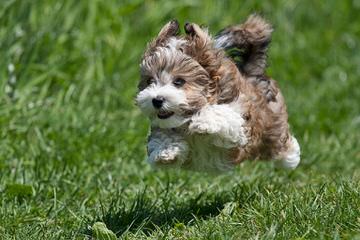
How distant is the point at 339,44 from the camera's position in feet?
36.4

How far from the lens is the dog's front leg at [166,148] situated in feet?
17.7

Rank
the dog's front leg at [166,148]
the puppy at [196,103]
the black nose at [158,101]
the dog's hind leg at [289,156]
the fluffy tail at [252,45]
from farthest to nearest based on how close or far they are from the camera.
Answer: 1. the dog's hind leg at [289,156]
2. the fluffy tail at [252,45]
3. the dog's front leg at [166,148]
4. the puppy at [196,103]
5. the black nose at [158,101]

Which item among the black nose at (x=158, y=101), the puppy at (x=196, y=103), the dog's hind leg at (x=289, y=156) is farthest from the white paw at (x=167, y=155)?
the dog's hind leg at (x=289, y=156)

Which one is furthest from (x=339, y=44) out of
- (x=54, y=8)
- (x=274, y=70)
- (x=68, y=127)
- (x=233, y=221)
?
(x=233, y=221)

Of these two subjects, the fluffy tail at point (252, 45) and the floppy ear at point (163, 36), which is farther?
the fluffy tail at point (252, 45)

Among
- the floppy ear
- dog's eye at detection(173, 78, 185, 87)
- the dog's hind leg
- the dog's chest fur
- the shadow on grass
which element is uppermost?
the floppy ear

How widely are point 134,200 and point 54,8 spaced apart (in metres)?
→ 3.49

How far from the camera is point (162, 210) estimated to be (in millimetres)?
6027

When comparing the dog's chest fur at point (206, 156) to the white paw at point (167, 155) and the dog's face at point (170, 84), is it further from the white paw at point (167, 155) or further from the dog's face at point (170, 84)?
the dog's face at point (170, 84)

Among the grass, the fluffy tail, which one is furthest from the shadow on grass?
the fluffy tail

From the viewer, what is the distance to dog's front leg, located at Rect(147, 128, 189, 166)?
5.39 meters

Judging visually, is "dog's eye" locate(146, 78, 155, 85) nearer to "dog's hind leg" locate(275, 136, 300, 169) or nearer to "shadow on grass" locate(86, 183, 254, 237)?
"shadow on grass" locate(86, 183, 254, 237)

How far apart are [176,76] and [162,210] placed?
3.50 feet

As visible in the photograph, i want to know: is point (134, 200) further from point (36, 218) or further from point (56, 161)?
point (56, 161)
